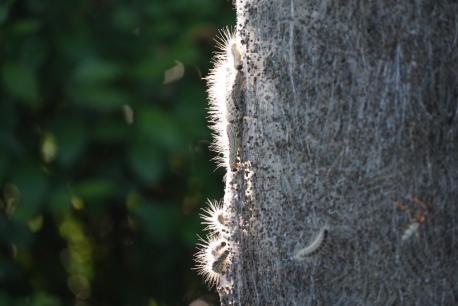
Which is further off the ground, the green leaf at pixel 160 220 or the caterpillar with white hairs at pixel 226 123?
the caterpillar with white hairs at pixel 226 123

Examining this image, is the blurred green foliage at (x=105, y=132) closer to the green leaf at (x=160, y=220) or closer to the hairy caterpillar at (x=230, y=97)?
the green leaf at (x=160, y=220)

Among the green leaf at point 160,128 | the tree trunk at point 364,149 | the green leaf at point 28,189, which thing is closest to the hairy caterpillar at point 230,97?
the tree trunk at point 364,149

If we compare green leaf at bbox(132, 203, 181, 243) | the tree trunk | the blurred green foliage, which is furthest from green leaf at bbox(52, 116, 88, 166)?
the tree trunk

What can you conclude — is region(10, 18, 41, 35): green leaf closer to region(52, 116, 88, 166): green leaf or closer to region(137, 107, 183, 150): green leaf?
region(52, 116, 88, 166): green leaf

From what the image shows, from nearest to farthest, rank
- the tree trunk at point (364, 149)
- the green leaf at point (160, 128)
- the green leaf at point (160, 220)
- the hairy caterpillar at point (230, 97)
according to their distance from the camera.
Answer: the tree trunk at point (364, 149) → the hairy caterpillar at point (230, 97) → the green leaf at point (160, 128) → the green leaf at point (160, 220)

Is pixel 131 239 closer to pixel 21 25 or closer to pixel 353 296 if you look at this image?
pixel 21 25

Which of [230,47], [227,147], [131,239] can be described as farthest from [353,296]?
[131,239]

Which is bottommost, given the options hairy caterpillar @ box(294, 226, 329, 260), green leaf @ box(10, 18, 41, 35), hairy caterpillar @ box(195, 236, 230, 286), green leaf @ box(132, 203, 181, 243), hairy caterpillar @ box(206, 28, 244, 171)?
green leaf @ box(132, 203, 181, 243)

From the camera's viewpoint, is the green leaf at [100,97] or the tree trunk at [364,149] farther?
the green leaf at [100,97]
